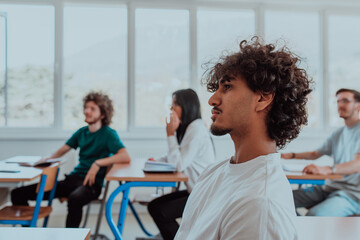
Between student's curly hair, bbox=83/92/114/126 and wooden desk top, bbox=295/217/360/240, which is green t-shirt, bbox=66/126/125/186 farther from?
wooden desk top, bbox=295/217/360/240

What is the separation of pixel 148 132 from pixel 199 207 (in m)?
3.25

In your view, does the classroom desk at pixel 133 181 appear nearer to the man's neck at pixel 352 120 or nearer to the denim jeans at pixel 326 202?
the denim jeans at pixel 326 202

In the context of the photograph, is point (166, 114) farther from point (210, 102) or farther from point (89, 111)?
point (210, 102)

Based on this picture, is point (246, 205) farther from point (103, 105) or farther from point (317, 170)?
point (103, 105)

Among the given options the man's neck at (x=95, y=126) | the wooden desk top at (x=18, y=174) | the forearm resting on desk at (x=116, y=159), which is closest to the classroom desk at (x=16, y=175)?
the wooden desk top at (x=18, y=174)

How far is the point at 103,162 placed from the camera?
112 inches

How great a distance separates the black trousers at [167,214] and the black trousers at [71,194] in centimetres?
61

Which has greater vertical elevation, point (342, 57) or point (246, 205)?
point (342, 57)

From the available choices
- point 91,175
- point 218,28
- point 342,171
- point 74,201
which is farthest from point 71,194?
point 218,28

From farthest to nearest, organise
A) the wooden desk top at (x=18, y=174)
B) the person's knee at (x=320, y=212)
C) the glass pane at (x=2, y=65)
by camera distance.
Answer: the glass pane at (x=2, y=65) < the person's knee at (x=320, y=212) < the wooden desk top at (x=18, y=174)

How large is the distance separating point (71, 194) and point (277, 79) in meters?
2.07

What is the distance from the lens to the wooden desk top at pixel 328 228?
4.08ft

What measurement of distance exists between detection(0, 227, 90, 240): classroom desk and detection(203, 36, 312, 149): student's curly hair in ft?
2.02

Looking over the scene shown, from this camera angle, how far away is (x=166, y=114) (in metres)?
4.32
